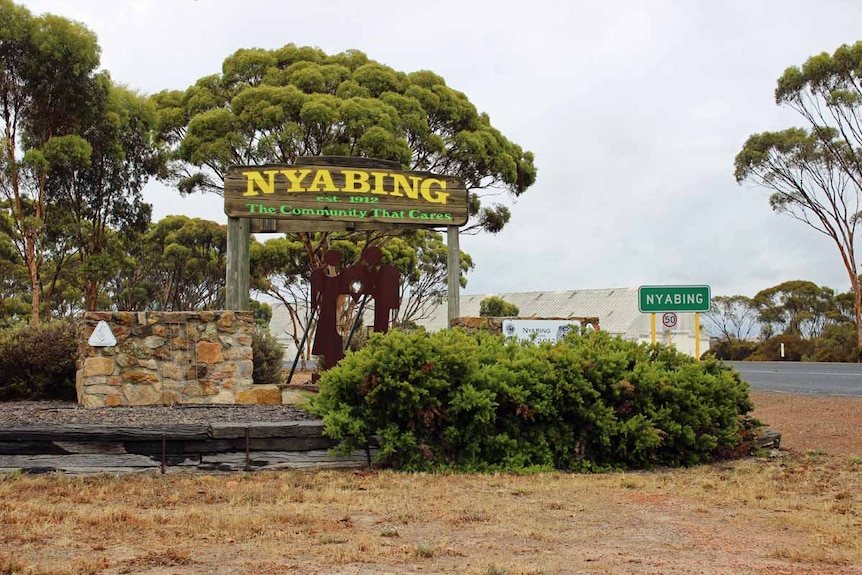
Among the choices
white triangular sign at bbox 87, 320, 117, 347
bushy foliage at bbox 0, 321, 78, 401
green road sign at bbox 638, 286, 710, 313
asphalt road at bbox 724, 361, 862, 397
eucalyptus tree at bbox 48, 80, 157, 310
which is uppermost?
eucalyptus tree at bbox 48, 80, 157, 310

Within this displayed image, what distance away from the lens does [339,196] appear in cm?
1270

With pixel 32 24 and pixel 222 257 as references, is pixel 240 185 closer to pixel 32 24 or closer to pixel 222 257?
pixel 32 24

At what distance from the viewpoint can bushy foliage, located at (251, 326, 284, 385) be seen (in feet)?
49.6

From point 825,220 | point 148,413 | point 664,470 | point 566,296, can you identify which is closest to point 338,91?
point 148,413

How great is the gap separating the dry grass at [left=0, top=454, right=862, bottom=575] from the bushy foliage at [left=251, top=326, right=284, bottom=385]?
7191 mm

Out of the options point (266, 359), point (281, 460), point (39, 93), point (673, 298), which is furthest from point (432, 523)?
point (39, 93)

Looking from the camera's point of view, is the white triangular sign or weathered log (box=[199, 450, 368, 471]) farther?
the white triangular sign

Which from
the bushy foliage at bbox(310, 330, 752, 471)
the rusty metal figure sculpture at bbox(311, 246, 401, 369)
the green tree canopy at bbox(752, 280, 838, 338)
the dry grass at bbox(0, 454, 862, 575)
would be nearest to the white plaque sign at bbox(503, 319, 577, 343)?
the rusty metal figure sculpture at bbox(311, 246, 401, 369)

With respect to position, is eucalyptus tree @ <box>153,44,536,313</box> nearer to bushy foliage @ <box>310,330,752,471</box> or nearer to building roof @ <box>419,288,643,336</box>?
bushy foliage @ <box>310,330,752,471</box>

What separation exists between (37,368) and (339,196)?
506cm

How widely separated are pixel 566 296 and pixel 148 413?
4997 cm

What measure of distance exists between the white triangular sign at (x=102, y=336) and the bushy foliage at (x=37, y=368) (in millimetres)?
1757

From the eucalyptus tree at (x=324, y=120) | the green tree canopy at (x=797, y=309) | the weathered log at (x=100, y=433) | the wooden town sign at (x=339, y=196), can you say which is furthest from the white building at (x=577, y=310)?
the weathered log at (x=100, y=433)

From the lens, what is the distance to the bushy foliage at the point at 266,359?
595 inches
